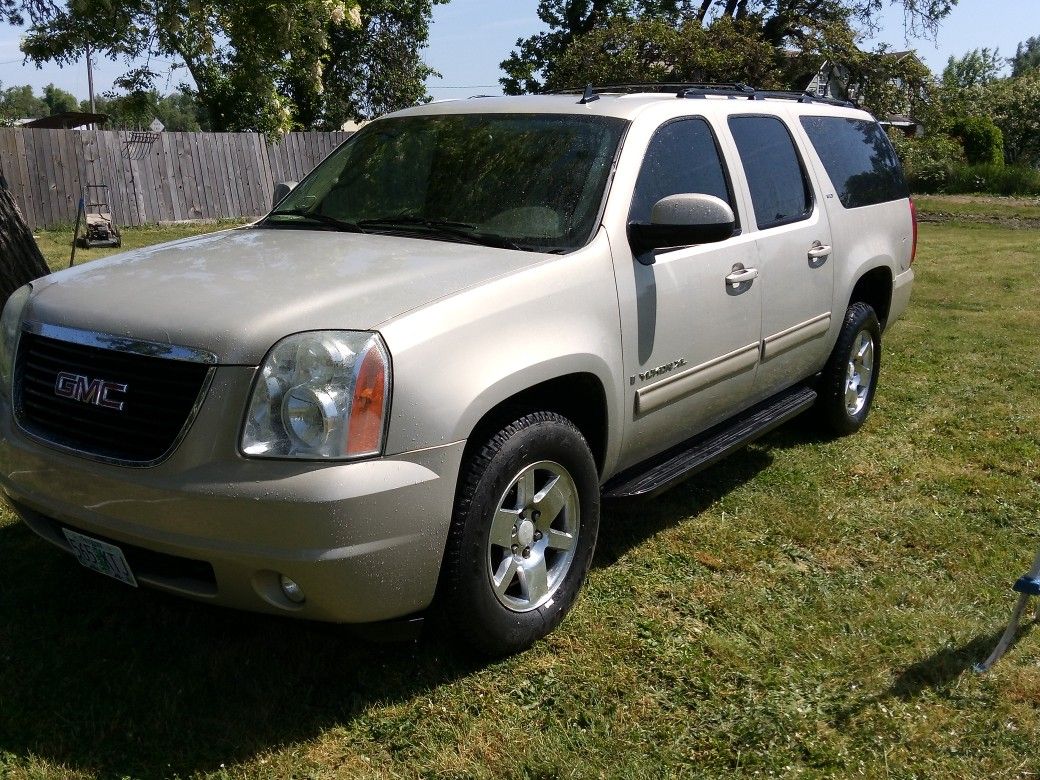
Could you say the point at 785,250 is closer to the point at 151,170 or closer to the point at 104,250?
the point at 104,250

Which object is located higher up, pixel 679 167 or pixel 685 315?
pixel 679 167

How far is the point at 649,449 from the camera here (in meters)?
4.04

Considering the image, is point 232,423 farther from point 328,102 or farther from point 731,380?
point 328,102

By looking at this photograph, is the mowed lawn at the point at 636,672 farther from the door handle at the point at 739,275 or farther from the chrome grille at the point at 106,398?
the door handle at the point at 739,275

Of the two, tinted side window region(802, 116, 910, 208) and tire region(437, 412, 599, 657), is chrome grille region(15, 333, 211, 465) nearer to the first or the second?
tire region(437, 412, 599, 657)

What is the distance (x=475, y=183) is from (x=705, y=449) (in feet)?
4.76

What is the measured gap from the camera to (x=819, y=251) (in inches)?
193

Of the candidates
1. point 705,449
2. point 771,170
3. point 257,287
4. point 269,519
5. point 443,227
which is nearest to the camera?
point 269,519

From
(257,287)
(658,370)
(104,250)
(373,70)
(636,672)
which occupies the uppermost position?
(373,70)

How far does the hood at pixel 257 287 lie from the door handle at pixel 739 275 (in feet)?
3.44

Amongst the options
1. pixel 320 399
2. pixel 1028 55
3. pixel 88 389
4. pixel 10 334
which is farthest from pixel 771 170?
pixel 1028 55

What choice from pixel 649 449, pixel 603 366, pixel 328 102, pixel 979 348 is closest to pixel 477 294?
pixel 603 366

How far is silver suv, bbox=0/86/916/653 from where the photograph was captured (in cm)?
275

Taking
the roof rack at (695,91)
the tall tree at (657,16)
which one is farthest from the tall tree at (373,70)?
the roof rack at (695,91)
